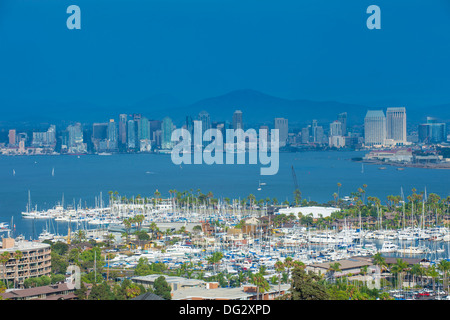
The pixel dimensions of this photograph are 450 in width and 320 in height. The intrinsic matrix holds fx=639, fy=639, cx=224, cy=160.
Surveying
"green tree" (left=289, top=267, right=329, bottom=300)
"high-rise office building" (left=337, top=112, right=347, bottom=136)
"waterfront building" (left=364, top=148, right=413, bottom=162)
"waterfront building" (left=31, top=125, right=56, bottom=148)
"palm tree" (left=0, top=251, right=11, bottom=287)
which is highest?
"high-rise office building" (left=337, top=112, right=347, bottom=136)

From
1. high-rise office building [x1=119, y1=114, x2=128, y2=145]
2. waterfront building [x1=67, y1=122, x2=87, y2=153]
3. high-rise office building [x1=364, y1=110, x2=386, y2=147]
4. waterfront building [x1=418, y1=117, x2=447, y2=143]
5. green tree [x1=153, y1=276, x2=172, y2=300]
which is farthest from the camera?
high-rise office building [x1=119, y1=114, x2=128, y2=145]

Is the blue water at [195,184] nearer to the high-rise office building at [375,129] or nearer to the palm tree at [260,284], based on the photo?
the palm tree at [260,284]

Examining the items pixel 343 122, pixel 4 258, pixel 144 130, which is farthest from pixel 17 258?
pixel 343 122

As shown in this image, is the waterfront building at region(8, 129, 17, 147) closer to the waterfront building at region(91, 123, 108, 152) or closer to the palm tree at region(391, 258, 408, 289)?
the waterfront building at region(91, 123, 108, 152)

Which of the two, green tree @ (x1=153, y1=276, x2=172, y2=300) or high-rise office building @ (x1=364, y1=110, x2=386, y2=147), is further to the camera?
high-rise office building @ (x1=364, y1=110, x2=386, y2=147)

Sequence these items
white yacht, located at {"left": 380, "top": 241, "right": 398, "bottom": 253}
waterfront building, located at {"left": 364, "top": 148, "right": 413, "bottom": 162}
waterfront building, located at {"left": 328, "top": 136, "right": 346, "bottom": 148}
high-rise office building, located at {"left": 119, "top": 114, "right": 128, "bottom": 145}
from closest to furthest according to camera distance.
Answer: white yacht, located at {"left": 380, "top": 241, "right": 398, "bottom": 253} → waterfront building, located at {"left": 364, "top": 148, "right": 413, "bottom": 162} → waterfront building, located at {"left": 328, "top": 136, "right": 346, "bottom": 148} → high-rise office building, located at {"left": 119, "top": 114, "right": 128, "bottom": 145}

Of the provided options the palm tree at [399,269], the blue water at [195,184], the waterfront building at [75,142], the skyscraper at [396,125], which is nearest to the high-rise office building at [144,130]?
the waterfront building at [75,142]

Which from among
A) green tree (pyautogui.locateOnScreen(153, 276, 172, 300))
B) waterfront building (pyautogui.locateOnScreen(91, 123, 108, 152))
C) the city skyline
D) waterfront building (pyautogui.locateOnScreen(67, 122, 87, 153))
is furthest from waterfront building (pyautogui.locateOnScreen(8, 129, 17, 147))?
green tree (pyautogui.locateOnScreen(153, 276, 172, 300))
